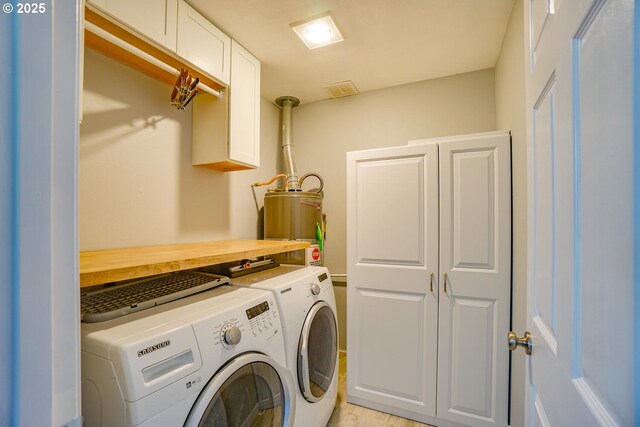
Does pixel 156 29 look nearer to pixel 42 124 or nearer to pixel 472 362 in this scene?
pixel 42 124

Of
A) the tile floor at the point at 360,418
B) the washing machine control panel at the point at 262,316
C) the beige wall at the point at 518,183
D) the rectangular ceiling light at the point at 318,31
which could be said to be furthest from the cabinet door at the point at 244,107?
the tile floor at the point at 360,418

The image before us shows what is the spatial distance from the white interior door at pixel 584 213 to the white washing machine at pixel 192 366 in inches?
34.6

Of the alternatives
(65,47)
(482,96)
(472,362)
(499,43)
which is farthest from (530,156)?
(482,96)

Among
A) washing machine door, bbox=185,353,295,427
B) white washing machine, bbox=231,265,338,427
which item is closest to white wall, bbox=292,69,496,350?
white washing machine, bbox=231,265,338,427

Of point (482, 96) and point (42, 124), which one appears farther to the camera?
point (482, 96)

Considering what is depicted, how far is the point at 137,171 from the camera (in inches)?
63.1

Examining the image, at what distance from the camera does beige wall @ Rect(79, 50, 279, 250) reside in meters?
1.40

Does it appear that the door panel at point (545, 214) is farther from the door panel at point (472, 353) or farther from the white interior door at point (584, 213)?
the door panel at point (472, 353)

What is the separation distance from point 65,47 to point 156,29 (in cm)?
120

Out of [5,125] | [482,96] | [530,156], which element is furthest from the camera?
[482,96]

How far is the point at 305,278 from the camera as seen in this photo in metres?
1.59

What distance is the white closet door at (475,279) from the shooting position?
1629mm

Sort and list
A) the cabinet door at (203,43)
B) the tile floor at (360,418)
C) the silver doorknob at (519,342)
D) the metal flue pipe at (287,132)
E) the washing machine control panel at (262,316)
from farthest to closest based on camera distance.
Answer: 1. the metal flue pipe at (287,132)
2. the tile floor at (360,418)
3. the cabinet door at (203,43)
4. the washing machine control panel at (262,316)
5. the silver doorknob at (519,342)

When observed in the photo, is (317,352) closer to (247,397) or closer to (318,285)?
(318,285)
